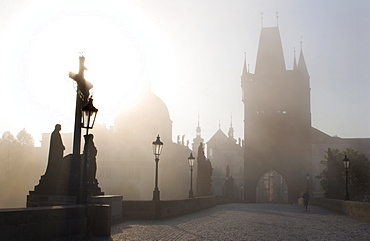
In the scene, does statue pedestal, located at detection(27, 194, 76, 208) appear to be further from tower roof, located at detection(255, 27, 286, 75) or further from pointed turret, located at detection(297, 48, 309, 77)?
pointed turret, located at detection(297, 48, 309, 77)

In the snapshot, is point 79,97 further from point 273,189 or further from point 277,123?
point 273,189

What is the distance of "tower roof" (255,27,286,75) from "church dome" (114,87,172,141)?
18.1 meters

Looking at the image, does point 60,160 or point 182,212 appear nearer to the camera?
point 60,160

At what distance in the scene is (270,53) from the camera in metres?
66.8

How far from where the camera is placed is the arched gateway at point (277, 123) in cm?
6231

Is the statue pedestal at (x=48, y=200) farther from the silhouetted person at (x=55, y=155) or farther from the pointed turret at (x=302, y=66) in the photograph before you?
the pointed turret at (x=302, y=66)

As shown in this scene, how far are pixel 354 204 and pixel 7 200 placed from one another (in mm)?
42606

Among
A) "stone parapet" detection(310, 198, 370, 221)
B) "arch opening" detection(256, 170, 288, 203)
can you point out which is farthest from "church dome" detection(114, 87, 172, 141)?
"stone parapet" detection(310, 198, 370, 221)

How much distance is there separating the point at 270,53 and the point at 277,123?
10.4m

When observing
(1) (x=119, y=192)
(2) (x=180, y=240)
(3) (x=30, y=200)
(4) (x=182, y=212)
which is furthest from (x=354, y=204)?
(1) (x=119, y=192)

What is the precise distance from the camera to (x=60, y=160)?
15094mm

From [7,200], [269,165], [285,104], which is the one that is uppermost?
[285,104]

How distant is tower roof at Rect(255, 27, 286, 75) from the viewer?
65.9m

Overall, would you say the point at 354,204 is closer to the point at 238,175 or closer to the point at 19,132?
the point at 19,132
